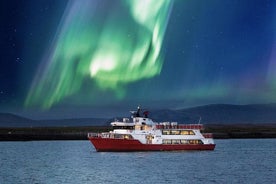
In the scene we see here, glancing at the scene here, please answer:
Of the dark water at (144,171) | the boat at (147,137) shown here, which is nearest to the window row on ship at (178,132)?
the boat at (147,137)

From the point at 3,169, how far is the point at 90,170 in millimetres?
16651

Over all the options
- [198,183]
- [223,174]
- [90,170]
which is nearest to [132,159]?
[90,170]

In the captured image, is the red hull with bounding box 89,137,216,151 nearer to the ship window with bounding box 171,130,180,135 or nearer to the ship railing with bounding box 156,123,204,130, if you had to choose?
the ship window with bounding box 171,130,180,135

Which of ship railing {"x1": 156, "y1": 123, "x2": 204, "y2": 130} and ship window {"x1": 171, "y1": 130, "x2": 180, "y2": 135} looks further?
ship window {"x1": 171, "y1": 130, "x2": 180, "y2": 135}

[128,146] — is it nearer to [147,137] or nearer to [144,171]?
[147,137]

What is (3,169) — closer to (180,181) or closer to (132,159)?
(132,159)

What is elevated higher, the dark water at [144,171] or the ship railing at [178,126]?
the ship railing at [178,126]

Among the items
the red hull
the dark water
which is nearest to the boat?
the red hull

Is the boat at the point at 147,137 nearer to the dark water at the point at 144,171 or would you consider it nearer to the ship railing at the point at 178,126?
the ship railing at the point at 178,126

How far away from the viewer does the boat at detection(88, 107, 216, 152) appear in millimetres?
121625

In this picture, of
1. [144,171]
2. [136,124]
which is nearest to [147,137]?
[136,124]

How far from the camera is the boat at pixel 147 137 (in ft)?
399

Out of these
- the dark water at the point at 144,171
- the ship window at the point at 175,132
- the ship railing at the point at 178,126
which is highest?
the ship railing at the point at 178,126

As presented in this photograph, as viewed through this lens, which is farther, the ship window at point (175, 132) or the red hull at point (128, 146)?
the ship window at point (175, 132)
